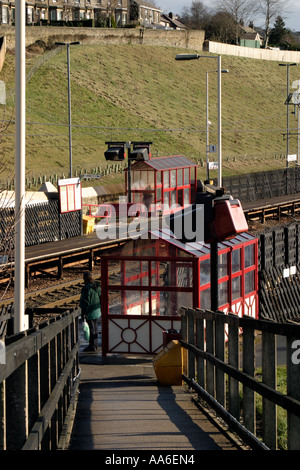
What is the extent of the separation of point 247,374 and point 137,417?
1.77 metres

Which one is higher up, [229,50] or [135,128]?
[229,50]

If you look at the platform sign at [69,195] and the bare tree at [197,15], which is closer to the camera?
the platform sign at [69,195]

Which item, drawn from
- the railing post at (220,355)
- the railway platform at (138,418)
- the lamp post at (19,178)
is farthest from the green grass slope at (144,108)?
the railing post at (220,355)

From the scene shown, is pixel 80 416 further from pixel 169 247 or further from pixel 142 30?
pixel 142 30

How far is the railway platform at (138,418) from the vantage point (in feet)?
23.7

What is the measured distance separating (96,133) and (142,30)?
124 ft

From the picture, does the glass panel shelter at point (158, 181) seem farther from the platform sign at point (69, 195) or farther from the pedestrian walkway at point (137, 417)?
the pedestrian walkway at point (137, 417)

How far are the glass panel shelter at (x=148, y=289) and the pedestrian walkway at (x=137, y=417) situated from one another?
1.49 metres

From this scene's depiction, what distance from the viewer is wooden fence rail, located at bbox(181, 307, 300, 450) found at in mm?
5672

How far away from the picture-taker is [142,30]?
354ft

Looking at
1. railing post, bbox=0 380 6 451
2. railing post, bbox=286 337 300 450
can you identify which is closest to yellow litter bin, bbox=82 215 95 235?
railing post, bbox=286 337 300 450

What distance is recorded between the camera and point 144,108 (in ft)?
288

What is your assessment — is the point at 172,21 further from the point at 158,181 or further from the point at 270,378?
the point at 270,378

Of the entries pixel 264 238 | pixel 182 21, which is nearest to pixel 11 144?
pixel 264 238
